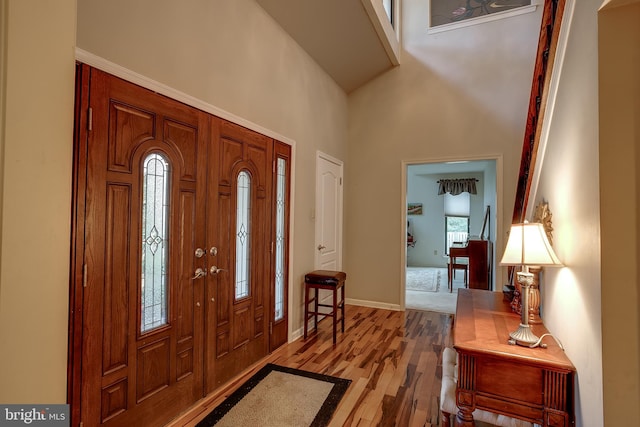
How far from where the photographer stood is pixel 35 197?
2.34 ft

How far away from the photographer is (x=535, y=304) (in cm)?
188

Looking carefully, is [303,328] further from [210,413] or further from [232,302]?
[210,413]

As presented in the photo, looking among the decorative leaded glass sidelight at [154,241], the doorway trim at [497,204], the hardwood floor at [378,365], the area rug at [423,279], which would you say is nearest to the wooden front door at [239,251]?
the hardwood floor at [378,365]

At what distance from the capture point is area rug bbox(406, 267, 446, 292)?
5.98m

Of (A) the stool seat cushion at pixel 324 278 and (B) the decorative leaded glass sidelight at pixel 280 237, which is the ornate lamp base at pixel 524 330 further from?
(B) the decorative leaded glass sidelight at pixel 280 237

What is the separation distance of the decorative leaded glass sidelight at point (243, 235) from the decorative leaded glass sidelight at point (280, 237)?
17.8 inches

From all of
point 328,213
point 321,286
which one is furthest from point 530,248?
point 328,213

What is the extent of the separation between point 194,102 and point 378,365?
2631 millimetres

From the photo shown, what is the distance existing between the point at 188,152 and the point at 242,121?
641 millimetres

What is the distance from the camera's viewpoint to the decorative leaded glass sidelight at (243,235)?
8.48ft

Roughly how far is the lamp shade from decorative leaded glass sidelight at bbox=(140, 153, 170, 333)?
6.52ft

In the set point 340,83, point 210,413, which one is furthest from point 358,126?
point 210,413

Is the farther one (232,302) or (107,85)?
(232,302)

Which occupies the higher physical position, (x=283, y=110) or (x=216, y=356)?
(x=283, y=110)
